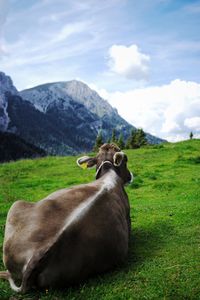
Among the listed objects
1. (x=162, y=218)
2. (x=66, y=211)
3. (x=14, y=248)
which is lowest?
(x=162, y=218)

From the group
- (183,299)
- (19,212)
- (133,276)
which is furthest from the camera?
(19,212)

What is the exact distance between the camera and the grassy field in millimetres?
6703

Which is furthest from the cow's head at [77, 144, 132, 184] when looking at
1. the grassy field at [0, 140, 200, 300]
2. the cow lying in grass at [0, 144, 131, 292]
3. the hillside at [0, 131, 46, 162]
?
the hillside at [0, 131, 46, 162]

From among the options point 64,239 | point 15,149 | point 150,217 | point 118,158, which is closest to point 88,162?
point 118,158

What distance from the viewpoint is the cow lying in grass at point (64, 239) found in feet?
21.5

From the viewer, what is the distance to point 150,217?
41.4 ft

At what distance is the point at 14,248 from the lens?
7.01 metres

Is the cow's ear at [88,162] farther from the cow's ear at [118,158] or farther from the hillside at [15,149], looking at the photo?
the hillside at [15,149]

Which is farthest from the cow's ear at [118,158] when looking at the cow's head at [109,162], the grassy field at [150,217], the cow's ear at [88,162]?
the grassy field at [150,217]

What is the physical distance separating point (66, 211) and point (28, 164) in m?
21.5

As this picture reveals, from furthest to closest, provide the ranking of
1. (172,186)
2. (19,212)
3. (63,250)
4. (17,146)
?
(17,146) → (172,186) → (19,212) → (63,250)

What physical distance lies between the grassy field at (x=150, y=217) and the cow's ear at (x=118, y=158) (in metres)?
1.81

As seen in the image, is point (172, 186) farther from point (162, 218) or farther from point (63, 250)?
point (63, 250)

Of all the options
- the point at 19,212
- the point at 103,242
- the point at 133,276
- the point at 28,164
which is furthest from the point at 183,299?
the point at 28,164
